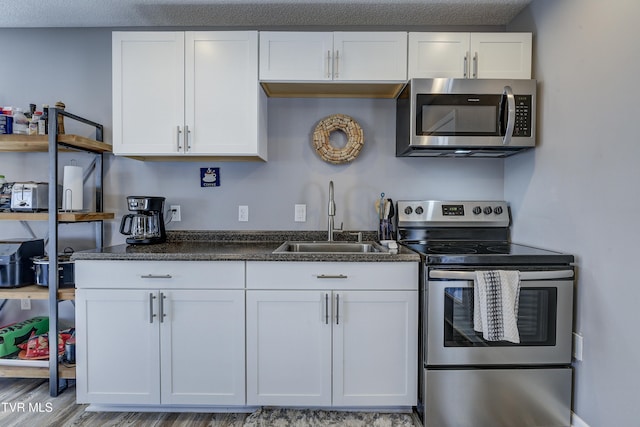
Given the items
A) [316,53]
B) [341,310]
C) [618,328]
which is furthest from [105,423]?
[618,328]

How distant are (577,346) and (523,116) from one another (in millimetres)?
1246

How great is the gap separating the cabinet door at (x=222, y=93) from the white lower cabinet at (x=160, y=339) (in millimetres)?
749

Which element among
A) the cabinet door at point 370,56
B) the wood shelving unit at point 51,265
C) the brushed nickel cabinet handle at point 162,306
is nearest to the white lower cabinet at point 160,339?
the brushed nickel cabinet handle at point 162,306

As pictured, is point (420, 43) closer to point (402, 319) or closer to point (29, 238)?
point (402, 319)

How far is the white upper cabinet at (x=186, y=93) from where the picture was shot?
2010 mm

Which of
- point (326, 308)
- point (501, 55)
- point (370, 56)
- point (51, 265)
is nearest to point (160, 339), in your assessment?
point (51, 265)

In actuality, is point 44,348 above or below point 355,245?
below

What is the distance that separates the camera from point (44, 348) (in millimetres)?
2096

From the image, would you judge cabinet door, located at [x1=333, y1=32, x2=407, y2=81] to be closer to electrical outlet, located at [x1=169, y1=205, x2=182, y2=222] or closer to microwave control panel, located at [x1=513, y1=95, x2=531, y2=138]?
microwave control panel, located at [x1=513, y1=95, x2=531, y2=138]

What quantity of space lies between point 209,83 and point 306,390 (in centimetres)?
181

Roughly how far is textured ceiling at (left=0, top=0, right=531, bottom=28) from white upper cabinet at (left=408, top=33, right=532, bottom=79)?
0.77 ft

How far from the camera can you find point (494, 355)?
169 centimetres

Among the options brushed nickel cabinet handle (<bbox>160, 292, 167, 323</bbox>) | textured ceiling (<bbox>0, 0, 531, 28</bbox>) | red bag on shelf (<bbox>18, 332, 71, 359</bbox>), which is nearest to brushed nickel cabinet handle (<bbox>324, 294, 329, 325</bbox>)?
brushed nickel cabinet handle (<bbox>160, 292, 167, 323</bbox>)

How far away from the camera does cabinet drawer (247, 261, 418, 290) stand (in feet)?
5.81
